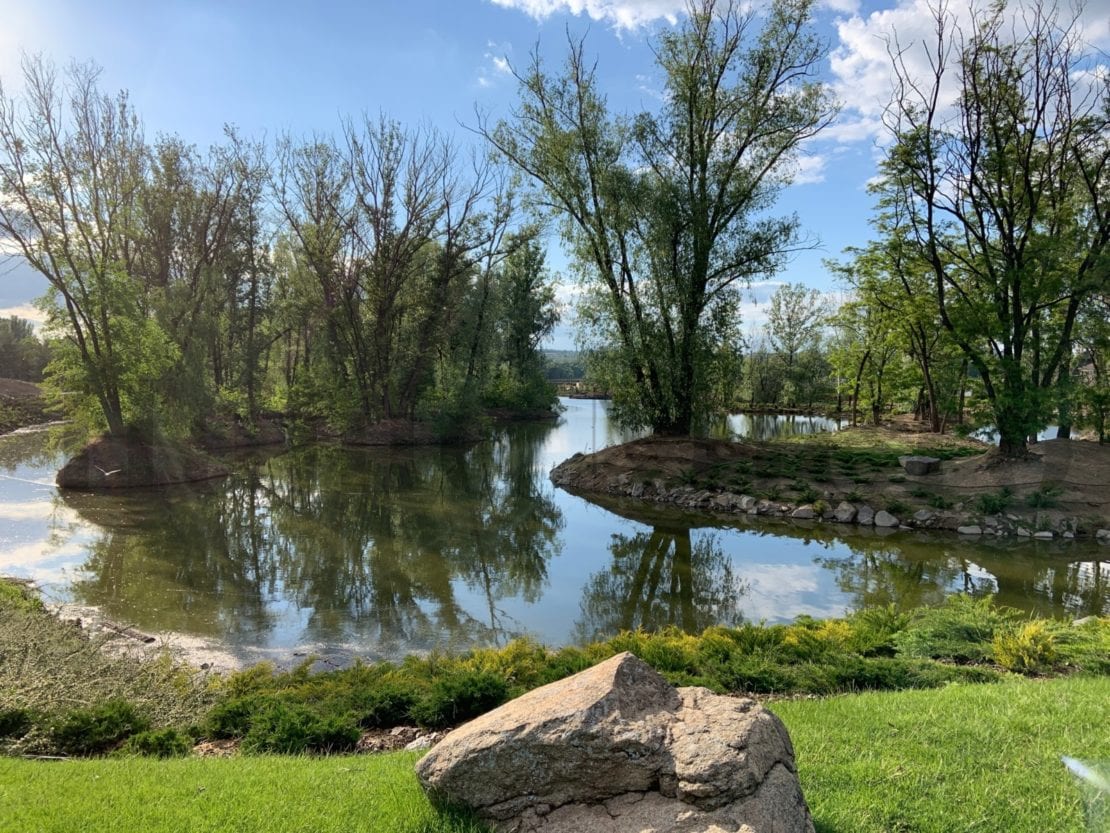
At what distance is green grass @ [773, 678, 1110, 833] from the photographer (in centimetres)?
341

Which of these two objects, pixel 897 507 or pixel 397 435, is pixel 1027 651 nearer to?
pixel 897 507

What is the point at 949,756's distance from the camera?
406 cm

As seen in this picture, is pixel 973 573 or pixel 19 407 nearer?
pixel 973 573

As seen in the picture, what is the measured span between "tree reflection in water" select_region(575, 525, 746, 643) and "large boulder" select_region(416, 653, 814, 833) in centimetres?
611

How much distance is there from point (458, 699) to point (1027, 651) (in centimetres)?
587

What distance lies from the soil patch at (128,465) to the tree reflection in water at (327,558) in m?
1.42

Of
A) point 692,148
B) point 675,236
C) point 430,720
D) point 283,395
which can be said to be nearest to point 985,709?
point 430,720

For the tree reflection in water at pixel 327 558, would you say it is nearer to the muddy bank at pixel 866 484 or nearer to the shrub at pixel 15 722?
the shrub at pixel 15 722

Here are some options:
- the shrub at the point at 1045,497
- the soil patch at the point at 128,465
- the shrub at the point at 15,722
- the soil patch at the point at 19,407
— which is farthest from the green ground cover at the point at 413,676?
the soil patch at the point at 19,407

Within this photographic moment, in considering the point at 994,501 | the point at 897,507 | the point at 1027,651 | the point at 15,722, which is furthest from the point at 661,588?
the point at 994,501

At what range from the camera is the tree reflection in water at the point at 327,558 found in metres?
9.66

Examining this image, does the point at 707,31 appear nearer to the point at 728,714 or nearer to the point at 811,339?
the point at 728,714

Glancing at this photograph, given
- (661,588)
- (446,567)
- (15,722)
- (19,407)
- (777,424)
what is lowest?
(661,588)

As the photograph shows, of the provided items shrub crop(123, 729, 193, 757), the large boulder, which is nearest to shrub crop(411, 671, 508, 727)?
shrub crop(123, 729, 193, 757)
